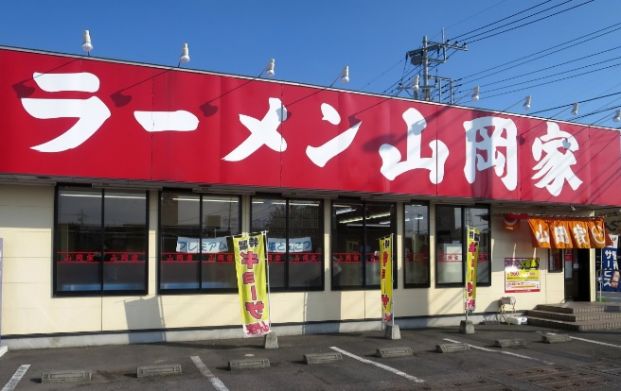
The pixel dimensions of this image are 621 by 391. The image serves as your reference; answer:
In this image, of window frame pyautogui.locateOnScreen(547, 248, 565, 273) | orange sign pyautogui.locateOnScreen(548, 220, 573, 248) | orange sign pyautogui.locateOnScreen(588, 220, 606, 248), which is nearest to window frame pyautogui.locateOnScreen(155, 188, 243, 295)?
orange sign pyautogui.locateOnScreen(548, 220, 573, 248)

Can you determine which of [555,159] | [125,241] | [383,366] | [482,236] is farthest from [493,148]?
[125,241]

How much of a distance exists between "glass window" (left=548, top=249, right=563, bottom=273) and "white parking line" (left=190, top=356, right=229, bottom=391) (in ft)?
34.3

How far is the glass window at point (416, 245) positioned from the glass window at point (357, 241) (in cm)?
54

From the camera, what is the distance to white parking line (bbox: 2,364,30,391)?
24.3 feet

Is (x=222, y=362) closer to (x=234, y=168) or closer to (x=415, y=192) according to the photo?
(x=234, y=168)

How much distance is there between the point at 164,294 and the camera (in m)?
10.6

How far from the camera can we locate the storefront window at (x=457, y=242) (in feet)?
44.0

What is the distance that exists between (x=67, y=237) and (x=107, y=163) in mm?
1676

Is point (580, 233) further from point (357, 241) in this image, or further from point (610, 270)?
point (357, 241)

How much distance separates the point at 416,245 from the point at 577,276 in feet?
21.5

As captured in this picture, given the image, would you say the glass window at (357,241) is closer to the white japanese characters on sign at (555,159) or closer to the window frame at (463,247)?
the window frame at (463,247)

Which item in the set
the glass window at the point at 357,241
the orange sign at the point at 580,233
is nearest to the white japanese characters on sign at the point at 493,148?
the glass window at the point at 357,241

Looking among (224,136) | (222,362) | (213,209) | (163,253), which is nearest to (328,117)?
(224,136)

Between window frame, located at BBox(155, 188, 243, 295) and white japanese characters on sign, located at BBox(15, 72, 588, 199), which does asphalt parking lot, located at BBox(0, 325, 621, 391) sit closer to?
window frame, located at BBox(155, 188, 243, 295)
